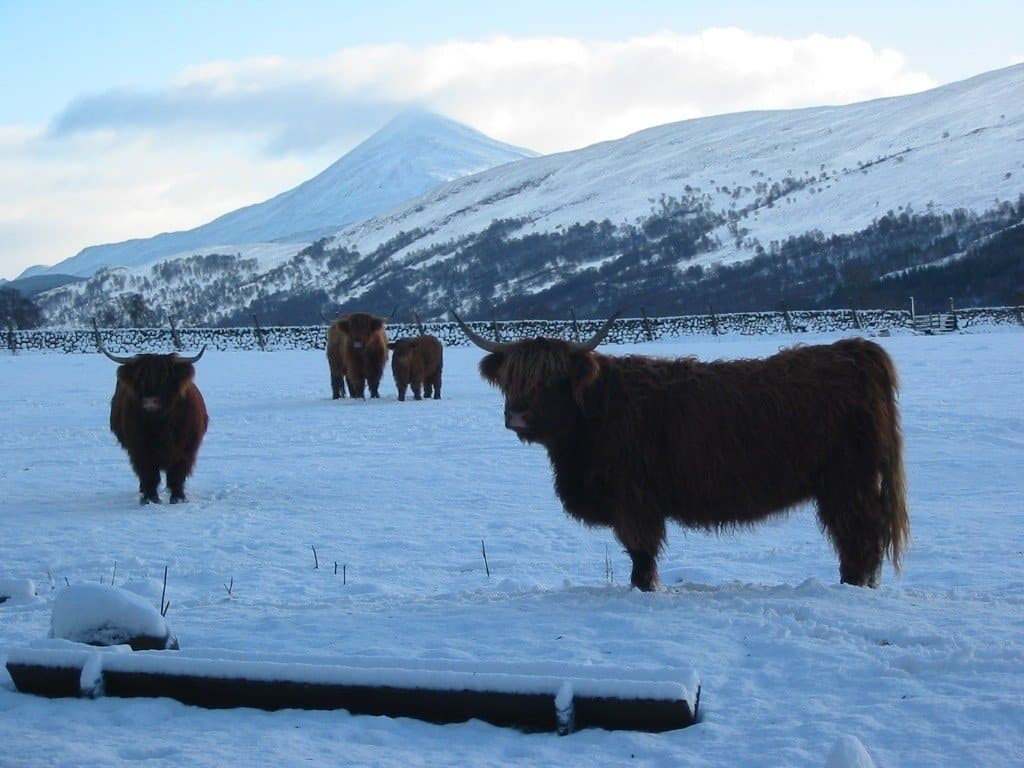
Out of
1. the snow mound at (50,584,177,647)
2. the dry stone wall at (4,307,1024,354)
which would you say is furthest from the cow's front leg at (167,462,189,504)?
the dry stone wall at (4,307,1024,354)

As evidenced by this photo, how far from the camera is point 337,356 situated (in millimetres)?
17938

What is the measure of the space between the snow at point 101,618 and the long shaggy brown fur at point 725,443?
6.75ft

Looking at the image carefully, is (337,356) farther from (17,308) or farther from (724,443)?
(17,308)

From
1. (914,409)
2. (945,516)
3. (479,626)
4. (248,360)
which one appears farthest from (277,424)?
(248,360)

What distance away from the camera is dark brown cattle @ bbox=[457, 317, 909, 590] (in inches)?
208

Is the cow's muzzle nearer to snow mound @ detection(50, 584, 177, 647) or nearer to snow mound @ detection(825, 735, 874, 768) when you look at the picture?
snow mound @ detection(50, 584, 177, 647)

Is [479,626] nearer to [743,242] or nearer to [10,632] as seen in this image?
[10,632]

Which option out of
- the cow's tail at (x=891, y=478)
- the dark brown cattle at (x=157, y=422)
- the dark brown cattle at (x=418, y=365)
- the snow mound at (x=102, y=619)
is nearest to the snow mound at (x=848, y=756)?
the snow mound at (x=102, y=619)

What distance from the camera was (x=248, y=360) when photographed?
28.3 m

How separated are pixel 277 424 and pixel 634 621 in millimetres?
10587

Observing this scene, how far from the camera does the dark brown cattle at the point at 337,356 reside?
17828mm

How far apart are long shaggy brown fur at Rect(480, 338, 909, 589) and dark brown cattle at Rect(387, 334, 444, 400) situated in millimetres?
12134

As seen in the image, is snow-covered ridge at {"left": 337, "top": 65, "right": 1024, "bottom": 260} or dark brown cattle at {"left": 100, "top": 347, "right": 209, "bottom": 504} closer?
dark brown cattle at {"left": 100, "top": 347, "right": 209, "bottom": 504}

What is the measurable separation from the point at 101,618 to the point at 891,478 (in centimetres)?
369
